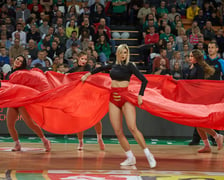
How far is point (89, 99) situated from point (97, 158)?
3.51 ft

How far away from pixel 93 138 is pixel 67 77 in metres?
2.77

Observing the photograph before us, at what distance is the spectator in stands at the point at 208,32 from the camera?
54.6 ft

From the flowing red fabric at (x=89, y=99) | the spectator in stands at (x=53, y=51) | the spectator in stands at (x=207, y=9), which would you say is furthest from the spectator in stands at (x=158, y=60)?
the spectator in stands at (x=207, y=9)

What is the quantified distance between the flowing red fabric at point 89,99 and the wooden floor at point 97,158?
58 centimetres

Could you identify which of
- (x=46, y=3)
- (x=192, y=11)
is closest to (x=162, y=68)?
(x=46, y=3)

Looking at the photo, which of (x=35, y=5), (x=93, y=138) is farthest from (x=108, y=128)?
(x=35, y=5)

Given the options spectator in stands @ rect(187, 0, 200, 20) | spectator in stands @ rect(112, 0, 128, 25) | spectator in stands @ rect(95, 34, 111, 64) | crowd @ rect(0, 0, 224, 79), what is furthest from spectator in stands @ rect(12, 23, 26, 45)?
spectator in stands @ rect(187, 0, 200, 20)

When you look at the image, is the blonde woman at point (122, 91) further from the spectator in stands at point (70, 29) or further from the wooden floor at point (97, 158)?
the spectator in stands at point (70, 29)

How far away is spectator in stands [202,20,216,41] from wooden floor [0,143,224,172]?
23.4ft

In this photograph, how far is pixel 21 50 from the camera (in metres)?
14.3

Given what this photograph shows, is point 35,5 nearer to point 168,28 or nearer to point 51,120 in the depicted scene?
point 168,28

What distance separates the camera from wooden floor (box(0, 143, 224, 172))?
7457 mm

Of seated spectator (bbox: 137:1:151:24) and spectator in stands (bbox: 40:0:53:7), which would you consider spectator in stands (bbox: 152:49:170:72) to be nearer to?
seated spectator (bbox: 137:1:151:24)

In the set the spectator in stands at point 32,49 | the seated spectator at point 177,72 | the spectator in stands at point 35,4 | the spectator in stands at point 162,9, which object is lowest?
the seated spectator at point 177,72
